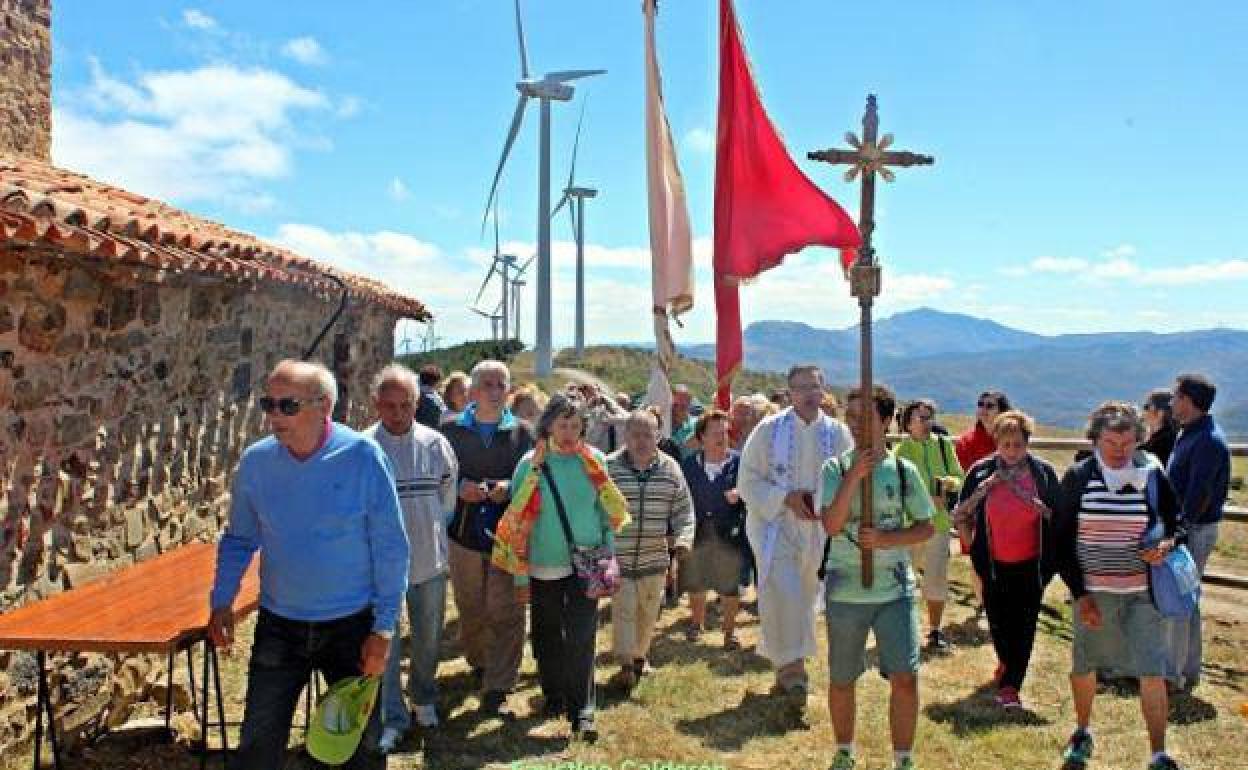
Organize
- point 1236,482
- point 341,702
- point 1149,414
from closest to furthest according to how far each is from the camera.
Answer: point 341,702
point 1149,414
point 1236,482

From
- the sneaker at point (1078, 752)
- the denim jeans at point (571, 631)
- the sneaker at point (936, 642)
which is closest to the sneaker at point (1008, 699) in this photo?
the sneaker at point (1078, 752)

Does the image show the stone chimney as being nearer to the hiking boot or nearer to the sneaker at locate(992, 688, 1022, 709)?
the hiking boot

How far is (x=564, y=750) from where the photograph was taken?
4637mm

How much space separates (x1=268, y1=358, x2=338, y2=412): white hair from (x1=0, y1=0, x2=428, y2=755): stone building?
1.26 m

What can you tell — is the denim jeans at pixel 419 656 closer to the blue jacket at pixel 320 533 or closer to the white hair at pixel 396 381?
the white hair at pixel 396 381

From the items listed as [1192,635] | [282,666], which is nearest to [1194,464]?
[1192,635]

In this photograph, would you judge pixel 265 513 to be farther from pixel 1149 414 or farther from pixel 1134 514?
pixel 1149 414

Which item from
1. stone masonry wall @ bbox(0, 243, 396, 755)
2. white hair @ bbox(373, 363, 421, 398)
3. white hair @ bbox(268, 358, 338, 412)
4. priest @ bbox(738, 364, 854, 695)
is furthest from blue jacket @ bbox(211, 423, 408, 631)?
priest @ bbox(738, 364, 854, 695)

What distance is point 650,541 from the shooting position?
5531 millimetres

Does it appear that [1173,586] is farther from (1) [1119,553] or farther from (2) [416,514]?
(2) [416,514]

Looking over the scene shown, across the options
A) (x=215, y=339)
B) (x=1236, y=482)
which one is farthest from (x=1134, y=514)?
(x=1236, y=482)

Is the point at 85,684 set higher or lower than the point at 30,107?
lower

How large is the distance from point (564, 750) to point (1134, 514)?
9.26ft

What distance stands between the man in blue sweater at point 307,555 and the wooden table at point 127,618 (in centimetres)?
22
